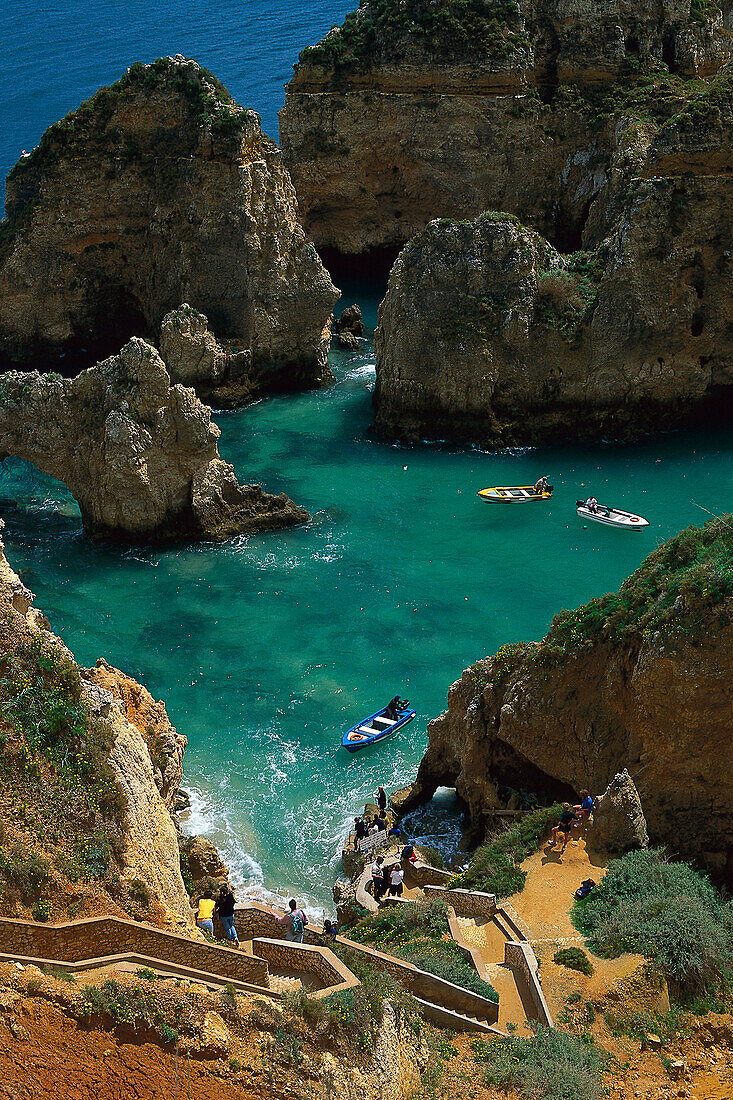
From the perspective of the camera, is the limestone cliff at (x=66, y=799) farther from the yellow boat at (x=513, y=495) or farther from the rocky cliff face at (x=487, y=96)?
the rocky cliff face at (x=487, y=96)

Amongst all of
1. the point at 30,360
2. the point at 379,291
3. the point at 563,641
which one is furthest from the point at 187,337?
the point at 563,641

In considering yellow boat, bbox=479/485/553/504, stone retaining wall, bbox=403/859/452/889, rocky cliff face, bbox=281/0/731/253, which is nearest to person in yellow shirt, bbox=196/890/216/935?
stone retaining wall, bbox=403/859/452/889

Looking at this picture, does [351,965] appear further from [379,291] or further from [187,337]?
[379,291]

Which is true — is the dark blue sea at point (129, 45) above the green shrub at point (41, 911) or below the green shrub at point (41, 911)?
above

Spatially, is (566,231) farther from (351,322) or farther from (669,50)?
(351,322)

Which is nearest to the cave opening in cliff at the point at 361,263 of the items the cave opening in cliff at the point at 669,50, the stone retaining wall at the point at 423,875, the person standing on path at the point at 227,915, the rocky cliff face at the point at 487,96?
the rocky cliff face at the point at 487,96

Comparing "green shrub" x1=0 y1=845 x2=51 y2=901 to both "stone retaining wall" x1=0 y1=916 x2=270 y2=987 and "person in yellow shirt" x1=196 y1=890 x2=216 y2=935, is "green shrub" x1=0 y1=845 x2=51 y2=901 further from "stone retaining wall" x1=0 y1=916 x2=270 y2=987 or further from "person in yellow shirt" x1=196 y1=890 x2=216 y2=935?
"person in yellow shirt" x1=196 y1=890 x2=216 y2=935
